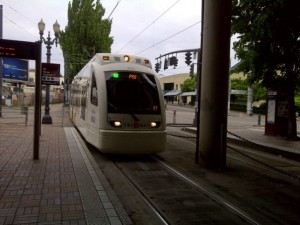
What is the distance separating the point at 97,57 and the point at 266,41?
698cm

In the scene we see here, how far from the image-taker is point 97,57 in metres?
12.5

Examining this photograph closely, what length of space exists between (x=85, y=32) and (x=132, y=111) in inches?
1535

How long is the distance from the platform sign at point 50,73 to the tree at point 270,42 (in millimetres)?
7509

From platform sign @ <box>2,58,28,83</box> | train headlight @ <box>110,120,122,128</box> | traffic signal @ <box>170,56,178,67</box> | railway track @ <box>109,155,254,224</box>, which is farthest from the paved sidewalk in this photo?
platform sign @ <box>2,58,28,83</box>

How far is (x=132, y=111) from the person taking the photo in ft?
36.4

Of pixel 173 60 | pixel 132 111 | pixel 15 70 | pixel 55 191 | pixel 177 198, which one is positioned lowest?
pixel 177 198

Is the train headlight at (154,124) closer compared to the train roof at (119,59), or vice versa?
the train headlight at (154,124)

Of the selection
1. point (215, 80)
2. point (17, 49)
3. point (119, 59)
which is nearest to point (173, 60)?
point (119, 59)

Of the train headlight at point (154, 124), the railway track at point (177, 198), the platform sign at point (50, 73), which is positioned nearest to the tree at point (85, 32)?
the platform sign at point (50, 73)

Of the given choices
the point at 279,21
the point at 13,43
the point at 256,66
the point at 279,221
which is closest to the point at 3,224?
the point at 279,221

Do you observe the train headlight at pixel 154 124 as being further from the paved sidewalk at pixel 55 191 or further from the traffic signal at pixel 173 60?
the traffic signal at pixel 173 60

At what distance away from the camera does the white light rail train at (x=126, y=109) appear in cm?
1091

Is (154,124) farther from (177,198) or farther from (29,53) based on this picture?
(177,198)

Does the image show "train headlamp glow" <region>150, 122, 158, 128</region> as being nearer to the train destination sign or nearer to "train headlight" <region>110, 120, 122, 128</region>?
"train headlight" <region>110, 120, 122, 128</region>
